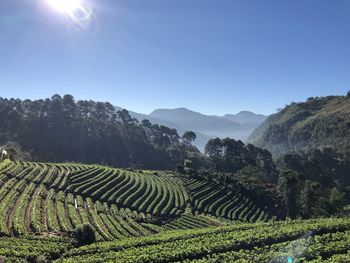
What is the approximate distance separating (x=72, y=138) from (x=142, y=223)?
341ft

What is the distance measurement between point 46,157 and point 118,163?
2860cm

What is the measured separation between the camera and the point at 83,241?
138 feet

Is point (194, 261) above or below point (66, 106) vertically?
below

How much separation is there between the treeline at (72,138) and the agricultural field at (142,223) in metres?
52.8

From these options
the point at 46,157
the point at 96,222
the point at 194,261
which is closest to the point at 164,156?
the point at 46,157

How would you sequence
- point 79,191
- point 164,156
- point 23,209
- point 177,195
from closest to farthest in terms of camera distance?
point 23,209 → point 79,191 → point 177,195 → point 164,156

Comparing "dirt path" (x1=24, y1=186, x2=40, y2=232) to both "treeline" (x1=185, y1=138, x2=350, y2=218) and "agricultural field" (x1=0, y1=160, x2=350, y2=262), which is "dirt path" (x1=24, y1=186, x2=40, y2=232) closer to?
"agricultural field" (x1=0, y1=160, x2=350, y2=262)

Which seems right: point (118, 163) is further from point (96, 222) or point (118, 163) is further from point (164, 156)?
point (96, 222)

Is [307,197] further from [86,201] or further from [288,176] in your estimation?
[86,201]

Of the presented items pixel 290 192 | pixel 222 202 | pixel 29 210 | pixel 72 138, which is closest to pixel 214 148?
pixel 72 138

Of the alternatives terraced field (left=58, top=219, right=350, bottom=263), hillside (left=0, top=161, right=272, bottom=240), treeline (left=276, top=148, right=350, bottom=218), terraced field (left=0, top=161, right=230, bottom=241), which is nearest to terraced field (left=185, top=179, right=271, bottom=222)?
hillside (left=0, top=161, right=272, bottom=240)

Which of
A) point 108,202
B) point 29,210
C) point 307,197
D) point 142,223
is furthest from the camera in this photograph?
point 307,197

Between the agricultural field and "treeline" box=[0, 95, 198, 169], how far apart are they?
52.8 metres

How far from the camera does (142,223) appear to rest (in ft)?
205
